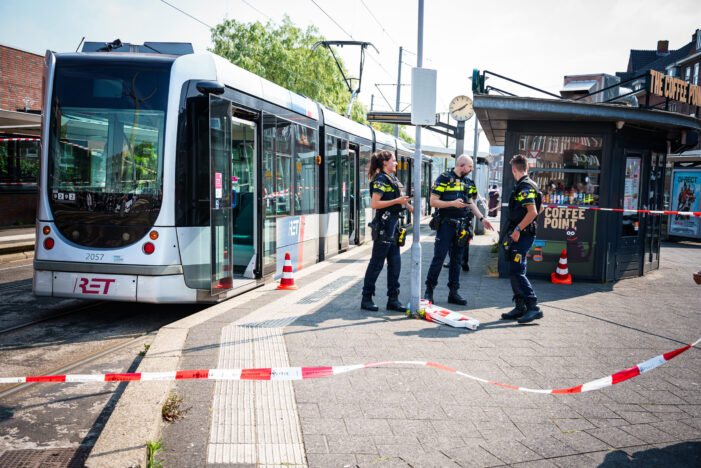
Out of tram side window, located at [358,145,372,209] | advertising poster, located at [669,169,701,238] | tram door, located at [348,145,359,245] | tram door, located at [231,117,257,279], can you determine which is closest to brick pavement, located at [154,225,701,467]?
tram door, located at [231,117,257,279]

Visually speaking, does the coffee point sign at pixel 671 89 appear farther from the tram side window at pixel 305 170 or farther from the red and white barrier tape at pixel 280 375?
the red and white barrier tape at pixel 280 375

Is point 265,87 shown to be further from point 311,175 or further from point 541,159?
point 541,159

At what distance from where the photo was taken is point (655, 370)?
16.0ft

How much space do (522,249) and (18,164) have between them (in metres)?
17.6

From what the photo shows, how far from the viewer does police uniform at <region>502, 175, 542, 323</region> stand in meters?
6.47

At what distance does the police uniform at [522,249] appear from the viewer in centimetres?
647

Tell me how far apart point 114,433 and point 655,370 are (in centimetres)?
436

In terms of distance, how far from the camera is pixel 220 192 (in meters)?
6.60

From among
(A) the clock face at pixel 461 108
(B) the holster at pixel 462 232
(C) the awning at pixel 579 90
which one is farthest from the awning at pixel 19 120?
(C) the awning at pixel 579 90

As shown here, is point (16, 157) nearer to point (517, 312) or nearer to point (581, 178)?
point (581, 178)

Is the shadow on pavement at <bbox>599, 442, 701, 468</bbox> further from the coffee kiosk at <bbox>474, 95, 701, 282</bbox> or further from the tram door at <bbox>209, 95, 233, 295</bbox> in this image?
the coffee kiosk at <bbox>474, 95, 701, 282</bbox>

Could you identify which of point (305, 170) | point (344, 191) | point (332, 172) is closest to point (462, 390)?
point (305, 170)

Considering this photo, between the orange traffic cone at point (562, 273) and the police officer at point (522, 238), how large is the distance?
3.11 m

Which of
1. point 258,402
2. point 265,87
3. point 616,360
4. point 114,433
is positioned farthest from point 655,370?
point 265,87
